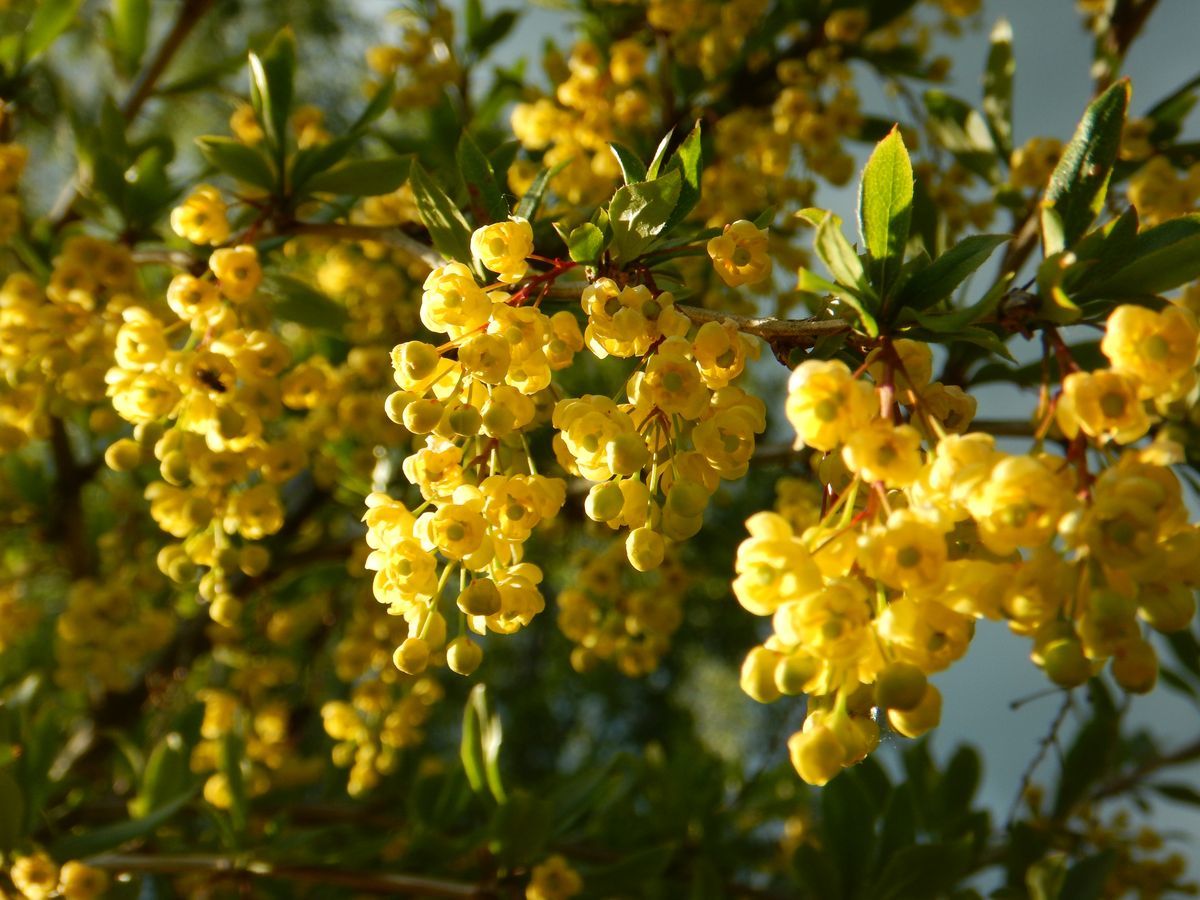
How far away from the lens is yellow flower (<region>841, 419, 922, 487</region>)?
0.44 metres

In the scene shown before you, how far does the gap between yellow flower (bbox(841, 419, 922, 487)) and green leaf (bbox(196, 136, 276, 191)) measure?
696 mm

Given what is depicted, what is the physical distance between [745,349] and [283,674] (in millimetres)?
1629

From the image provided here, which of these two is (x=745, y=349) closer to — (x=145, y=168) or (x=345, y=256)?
(x=145, y=168)

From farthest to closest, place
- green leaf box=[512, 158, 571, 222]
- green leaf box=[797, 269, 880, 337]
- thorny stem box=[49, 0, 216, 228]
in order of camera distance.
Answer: thorny stem box=[49, 0, 216, 228] < green leaf box=[512, 158, 571, 222] < green leaf box=[797, 269, 880, 337]

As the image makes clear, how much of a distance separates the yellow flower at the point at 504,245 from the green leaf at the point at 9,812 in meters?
0.81

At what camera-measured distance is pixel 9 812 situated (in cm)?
103

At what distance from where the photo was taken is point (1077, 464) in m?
0.44

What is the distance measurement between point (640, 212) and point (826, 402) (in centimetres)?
20

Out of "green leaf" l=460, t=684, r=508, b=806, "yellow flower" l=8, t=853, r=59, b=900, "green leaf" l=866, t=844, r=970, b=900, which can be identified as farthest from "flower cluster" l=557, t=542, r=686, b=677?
"yellow flower" l=8, t=853, r=59, b=900

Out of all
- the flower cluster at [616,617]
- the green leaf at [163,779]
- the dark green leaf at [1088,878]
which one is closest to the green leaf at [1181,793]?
the dark green leaf at [1088,878]

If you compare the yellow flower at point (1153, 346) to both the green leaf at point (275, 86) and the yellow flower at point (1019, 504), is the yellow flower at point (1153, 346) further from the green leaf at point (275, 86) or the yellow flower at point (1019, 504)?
the green leaf at point (275, 86)

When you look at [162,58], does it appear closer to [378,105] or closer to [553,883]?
[378,105]

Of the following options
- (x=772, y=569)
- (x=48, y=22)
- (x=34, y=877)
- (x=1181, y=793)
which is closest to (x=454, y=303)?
(x=772, y=569)

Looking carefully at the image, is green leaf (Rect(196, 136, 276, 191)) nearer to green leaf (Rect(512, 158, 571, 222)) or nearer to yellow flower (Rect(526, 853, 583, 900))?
green leaf (Rect(512, 158, 571, 222))
